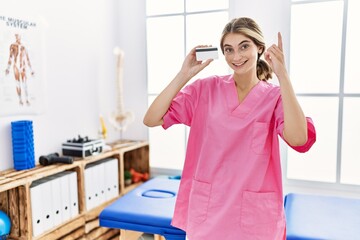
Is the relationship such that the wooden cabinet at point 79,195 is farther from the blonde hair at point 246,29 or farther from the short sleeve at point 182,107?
the blonde hair at point 246,29

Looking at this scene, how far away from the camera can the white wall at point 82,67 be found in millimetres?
2213

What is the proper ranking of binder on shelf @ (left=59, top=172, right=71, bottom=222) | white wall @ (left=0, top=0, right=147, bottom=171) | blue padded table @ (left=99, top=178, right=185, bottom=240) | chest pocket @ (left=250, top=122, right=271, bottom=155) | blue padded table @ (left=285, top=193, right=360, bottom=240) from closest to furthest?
chest pocket @ (left=250, top=122, right=271, bottom=155), blue padded table @ (left=285, top=193, right=360, bottom=240), blue padded table @ (left=99, top=178, right=185, bottom=240), binder on shelf @ (left=59, top=172, right=71, bottom=222), white wall @ (left=0, top=0, right=147, bottom=171)

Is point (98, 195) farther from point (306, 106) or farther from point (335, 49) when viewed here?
point (335, 49)

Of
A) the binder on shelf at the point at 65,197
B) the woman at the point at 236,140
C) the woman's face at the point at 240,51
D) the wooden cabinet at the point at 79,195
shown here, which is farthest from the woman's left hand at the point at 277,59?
the binder on shelf at the point at 65,197

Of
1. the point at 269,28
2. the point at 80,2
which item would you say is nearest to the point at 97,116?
the point at 80,2

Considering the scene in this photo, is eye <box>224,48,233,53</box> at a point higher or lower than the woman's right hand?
higher

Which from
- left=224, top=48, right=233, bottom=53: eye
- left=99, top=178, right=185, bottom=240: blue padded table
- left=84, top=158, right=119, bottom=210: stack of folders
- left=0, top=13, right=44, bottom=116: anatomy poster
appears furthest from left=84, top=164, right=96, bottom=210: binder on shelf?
left=224, top=48, right=233, bottom=53: eye

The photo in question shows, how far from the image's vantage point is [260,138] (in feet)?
3.71

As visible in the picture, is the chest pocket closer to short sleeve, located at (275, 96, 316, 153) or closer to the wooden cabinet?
short sleeve, located at (275, 96, 316, 153)

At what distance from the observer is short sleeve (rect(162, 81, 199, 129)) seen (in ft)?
4.07

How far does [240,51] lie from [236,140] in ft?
1.01

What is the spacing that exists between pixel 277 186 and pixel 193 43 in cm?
180

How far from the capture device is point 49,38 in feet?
7.43

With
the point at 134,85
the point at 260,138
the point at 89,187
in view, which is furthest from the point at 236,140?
the point at 134,85
